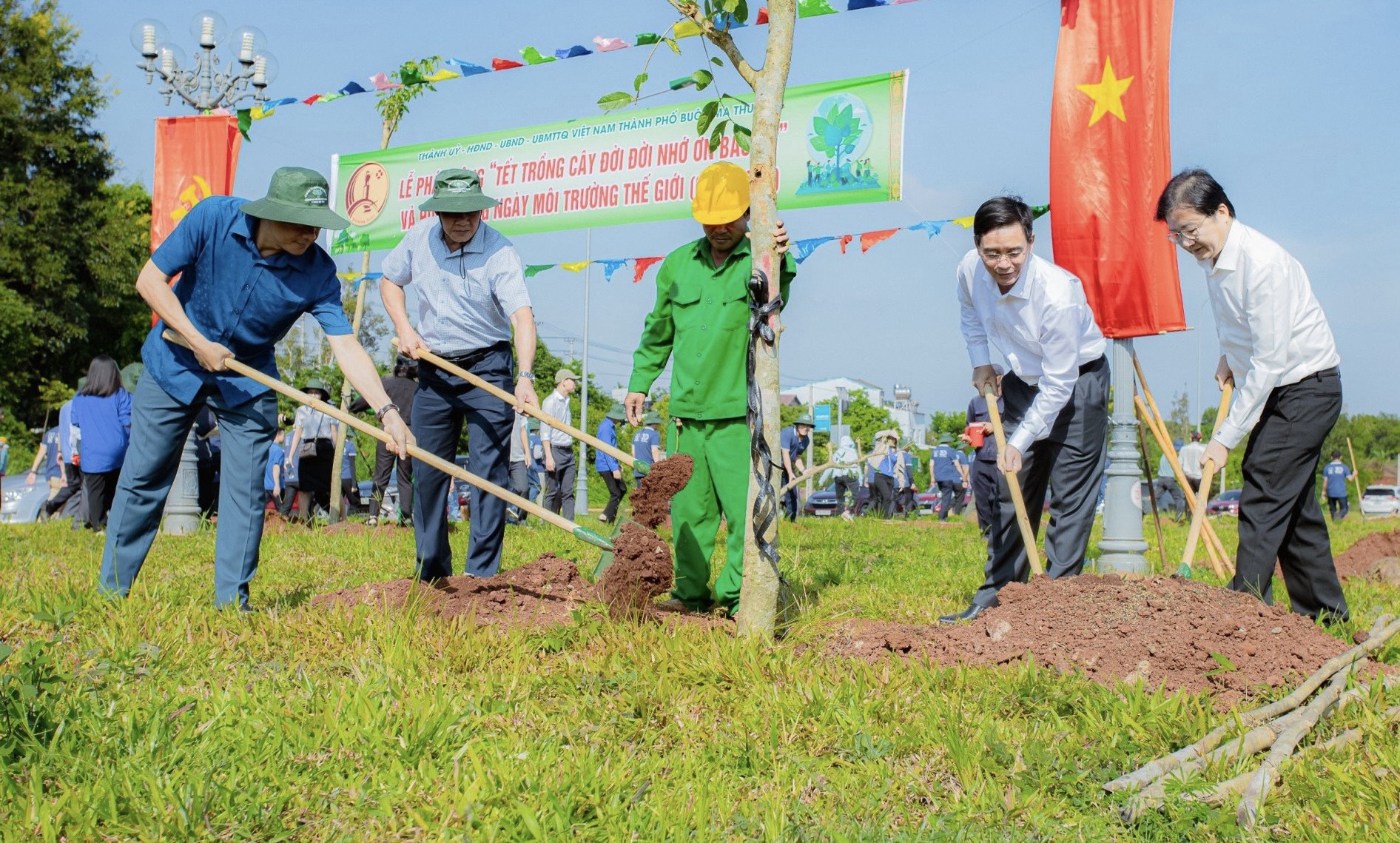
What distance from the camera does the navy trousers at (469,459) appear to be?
5.43 meters

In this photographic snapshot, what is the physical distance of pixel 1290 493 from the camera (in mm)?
4516

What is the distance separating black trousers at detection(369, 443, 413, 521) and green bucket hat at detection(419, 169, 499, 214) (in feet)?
15.3

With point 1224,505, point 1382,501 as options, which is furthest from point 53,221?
point 1382,501

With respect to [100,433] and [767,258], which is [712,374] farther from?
[100,433]

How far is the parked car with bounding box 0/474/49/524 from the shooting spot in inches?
541

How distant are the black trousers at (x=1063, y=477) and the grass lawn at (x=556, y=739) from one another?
4.42 ft

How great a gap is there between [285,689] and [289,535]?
5627mm

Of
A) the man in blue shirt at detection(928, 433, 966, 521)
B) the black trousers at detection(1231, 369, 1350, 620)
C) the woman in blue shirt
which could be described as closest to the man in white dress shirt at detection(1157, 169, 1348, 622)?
the black trousers at detection(1231, 369, 1350, 620)

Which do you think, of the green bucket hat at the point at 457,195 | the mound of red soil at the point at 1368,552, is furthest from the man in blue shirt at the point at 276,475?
the mound of red soil at the point at 1368,552

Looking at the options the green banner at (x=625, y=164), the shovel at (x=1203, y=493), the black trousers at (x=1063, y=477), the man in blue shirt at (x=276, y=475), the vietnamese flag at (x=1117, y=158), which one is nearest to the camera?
the shovel at (x=1203, y=493)

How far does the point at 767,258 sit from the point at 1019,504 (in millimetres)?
1753

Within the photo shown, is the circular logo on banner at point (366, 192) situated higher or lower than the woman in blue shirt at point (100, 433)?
higher

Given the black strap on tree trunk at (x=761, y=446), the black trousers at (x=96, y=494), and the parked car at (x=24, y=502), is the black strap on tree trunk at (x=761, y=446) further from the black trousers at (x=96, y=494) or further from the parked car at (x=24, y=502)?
the parked car at (x=24, y=502)

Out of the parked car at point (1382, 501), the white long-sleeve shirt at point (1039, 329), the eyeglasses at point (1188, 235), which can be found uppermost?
the eyeglasses at point (1188, 235)
